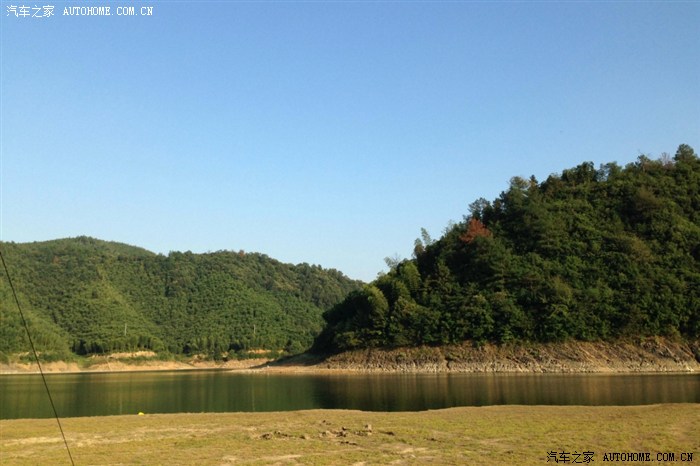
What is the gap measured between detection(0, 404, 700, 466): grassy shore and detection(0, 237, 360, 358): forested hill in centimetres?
11827

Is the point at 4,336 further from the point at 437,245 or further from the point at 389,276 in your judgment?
the point at 437,245

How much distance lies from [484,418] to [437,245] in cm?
8136

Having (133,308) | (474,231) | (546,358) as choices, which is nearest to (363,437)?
(546,358)

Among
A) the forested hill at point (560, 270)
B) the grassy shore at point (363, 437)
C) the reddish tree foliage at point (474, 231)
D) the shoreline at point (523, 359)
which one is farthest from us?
the reddish tree foliage at point (474, 231)

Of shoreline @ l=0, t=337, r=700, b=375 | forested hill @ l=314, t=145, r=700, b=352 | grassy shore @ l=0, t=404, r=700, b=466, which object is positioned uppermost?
forested hill @ l=314, t=145, r=700, b=352

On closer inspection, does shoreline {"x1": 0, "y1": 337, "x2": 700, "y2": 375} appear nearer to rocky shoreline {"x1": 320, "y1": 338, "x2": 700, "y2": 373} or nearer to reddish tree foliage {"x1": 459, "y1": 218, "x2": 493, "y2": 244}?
rocky shoreline {"x1": 320, "y1": 338, "x2": 700, "y2": 373}

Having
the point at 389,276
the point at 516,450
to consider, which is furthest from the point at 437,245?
the point at 516,450

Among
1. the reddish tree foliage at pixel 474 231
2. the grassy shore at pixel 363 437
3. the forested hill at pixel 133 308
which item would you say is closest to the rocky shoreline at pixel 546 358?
the reddish tree foliage at pixel 474 231

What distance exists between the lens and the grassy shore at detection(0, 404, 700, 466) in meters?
16.0

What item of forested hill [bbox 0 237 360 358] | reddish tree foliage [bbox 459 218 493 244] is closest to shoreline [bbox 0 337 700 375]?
reddish tree foliage [bbox 459 218 493 244]

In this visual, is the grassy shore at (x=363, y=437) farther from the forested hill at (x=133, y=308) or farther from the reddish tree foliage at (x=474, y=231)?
the forested hill at (x=133, y=308)

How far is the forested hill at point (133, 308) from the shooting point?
142750mm

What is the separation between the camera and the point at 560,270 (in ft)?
263

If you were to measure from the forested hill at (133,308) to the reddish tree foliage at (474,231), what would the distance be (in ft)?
240
